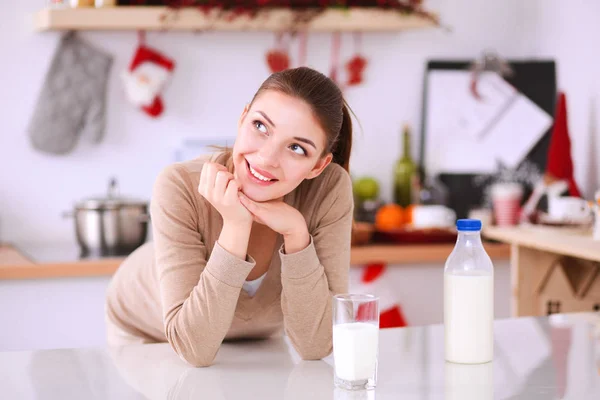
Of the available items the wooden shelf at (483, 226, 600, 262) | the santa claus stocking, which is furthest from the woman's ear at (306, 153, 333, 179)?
the santa claus stocking

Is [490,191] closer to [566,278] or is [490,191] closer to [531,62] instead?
[531,62]

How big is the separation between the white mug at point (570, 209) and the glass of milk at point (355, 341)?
5.25 feet

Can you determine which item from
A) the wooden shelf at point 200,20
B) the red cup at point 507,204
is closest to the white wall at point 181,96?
the wooden shelf at point 200,20

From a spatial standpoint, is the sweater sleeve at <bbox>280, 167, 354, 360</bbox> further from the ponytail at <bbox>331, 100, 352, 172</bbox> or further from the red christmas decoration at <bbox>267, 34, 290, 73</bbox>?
the red christmas decoration at <bbox>267, 34, 290, 73</bbox>

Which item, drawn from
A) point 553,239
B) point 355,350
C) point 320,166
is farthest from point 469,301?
point 553,239

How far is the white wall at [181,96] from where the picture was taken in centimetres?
296

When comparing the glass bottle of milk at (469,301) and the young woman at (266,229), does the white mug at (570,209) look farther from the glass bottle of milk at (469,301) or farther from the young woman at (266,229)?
the glass bottle of milk at (469,301)

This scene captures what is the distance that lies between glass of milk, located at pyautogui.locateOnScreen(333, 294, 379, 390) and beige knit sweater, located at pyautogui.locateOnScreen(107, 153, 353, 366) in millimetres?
175

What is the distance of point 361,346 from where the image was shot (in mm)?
1034

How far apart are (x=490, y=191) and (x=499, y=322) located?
1.84m

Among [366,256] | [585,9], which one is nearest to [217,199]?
Result: [366,256]

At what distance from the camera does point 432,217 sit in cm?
295

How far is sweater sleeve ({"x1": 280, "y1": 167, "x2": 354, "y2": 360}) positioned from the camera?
4.09 ft

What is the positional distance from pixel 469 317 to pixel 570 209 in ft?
4.93
